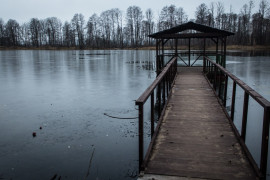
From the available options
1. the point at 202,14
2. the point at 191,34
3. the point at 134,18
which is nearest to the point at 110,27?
the point at 134,18

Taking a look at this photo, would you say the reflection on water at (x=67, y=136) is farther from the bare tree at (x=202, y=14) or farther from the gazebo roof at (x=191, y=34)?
the bare tree at (x=202, y=14)

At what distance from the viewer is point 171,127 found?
17.3 ft

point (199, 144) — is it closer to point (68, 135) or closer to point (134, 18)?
point (68, 135)

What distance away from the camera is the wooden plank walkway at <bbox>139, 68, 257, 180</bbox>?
352 centimetres

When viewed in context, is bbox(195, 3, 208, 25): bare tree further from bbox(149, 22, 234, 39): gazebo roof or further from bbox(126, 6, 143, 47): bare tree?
bbox(149, 22, 234, 39): gazebo roof

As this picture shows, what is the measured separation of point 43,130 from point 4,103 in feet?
14.7

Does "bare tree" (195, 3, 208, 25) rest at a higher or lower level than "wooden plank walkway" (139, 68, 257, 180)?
higher

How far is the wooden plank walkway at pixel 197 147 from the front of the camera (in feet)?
11.6

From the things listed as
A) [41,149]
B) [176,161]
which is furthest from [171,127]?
[41,149]

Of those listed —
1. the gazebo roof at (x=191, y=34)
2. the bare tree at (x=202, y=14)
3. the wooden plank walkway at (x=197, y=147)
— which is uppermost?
the bare tree at (x=202, y=14)

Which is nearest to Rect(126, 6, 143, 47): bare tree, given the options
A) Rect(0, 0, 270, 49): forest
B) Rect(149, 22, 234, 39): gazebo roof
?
Rect(0, 0, 270, 49): forest

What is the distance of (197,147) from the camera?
4.30m

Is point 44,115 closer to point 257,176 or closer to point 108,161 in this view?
point 108,161

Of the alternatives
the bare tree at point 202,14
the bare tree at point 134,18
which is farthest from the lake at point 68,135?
the bare tree at point 134,18
